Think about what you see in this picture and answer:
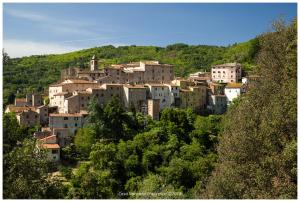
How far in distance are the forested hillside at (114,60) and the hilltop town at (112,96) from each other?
9811 millimetres

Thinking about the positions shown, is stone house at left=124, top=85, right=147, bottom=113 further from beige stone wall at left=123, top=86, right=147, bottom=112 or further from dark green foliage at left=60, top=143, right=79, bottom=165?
dark green foliage at left=60, top=143, right=79, bottom=165

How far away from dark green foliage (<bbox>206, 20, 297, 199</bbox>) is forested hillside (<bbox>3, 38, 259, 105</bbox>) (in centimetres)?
3916

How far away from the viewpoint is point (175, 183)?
29.0m

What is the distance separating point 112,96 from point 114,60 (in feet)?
138

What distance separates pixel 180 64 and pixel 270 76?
215ft

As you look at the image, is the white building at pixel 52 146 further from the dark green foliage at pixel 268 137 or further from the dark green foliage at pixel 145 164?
the dark green foliage at pixel 268 137

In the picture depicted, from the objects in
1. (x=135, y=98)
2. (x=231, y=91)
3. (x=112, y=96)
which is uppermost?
(x=231, y=91)

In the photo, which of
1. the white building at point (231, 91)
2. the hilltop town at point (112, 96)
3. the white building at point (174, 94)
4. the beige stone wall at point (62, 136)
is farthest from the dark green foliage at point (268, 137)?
the white building at point (231, 91)

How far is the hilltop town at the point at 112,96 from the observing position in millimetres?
36969

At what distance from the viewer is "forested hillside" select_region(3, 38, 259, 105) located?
199 ft

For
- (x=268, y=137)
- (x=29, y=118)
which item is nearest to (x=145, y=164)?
(x=29, y=118)

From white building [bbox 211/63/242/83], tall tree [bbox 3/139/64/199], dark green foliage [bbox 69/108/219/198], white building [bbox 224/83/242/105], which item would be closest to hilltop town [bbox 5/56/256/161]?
white building [bbox 224/83/242/105]

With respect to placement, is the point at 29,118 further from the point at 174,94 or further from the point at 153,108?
the point at 174,94

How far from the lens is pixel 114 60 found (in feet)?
268
